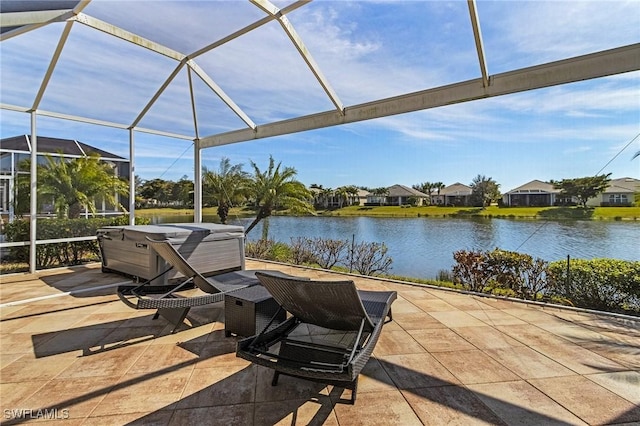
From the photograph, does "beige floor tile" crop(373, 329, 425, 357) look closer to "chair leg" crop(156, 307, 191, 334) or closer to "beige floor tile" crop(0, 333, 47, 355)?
"chair leg" crop(156, 307, 191, 334)

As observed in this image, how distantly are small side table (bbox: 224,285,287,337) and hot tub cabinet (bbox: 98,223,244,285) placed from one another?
222 centimetres

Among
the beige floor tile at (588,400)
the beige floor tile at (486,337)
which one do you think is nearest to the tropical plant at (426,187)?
the beige floor tile at (486,337)

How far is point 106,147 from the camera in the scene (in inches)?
327

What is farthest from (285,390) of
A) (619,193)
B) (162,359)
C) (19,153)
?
(19,153)

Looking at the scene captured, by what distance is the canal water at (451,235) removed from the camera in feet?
20.0

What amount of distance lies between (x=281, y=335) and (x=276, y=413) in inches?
26.9

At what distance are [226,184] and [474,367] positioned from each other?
11794 millimetres

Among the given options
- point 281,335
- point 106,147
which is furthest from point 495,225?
point 106,147

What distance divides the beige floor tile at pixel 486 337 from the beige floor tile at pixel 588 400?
0.69m

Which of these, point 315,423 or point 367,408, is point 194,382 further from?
point 367,408

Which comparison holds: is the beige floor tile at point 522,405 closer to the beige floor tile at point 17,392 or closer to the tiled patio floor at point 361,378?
the tiled patio floor at point 361,378

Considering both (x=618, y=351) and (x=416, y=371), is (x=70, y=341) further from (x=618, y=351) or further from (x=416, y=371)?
(x=618, y=351)

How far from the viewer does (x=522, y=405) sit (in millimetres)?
2498

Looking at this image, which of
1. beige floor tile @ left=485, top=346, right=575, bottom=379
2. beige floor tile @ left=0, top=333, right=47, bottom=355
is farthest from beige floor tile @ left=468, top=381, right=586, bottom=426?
beige floor tile @ left=0, top=333, right=47, bottom=355
